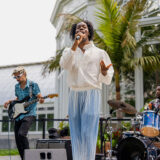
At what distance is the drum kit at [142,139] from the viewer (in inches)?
196

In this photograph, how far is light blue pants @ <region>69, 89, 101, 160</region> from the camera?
2.92m

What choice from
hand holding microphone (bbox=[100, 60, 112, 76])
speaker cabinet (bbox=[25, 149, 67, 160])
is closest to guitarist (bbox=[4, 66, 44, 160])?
speaker cabinet (bbox=[25, 149, 67, 160])

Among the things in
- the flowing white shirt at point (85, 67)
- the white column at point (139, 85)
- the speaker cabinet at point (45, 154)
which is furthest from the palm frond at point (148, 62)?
the flowing white shirt at point (85, 67)

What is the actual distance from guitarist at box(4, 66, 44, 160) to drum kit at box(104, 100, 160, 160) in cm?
146

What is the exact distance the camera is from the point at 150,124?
497 cm

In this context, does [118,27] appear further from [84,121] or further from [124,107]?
[84,121]

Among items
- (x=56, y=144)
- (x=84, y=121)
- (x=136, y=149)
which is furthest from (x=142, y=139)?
(x=84, y=121)

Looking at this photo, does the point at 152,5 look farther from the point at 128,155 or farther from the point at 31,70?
the point at 31,70

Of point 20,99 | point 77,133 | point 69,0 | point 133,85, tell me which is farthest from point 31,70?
point 77,133

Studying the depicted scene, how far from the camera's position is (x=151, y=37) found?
977 centimetres

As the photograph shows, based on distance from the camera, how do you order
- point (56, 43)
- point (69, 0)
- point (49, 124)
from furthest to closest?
point (49, 124), point (56, 43), point (69, 0)

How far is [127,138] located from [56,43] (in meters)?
11.5

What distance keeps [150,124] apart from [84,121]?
2327 millimetres

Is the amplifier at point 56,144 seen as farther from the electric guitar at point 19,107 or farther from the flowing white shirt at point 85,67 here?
the flowing white shirt at point 85,67
